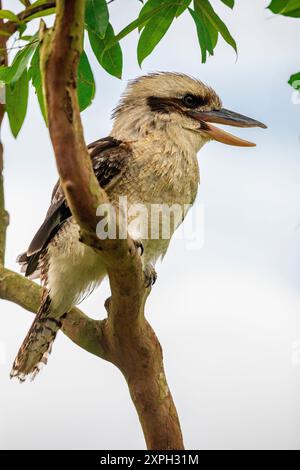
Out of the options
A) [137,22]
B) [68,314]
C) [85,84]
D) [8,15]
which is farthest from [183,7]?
[68,314]

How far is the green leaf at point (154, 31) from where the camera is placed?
7.54ft

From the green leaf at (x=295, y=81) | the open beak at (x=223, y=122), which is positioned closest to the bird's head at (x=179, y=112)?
the open beak at (x=223, y=122)

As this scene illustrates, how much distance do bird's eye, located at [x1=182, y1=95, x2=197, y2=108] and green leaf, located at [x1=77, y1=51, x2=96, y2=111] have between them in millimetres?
595

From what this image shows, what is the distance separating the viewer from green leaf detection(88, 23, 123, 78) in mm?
2383

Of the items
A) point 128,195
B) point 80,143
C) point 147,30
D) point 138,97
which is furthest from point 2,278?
point 80,143

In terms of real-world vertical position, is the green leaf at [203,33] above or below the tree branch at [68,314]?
above

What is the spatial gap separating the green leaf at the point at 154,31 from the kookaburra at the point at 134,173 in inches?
15.6

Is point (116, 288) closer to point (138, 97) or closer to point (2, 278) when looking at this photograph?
point (2, 278)

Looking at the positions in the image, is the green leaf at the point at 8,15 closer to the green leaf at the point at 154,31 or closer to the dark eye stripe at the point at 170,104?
the green leaf at the point at 154,31

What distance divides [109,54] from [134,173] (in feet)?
1.33

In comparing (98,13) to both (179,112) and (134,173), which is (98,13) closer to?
(134,173)

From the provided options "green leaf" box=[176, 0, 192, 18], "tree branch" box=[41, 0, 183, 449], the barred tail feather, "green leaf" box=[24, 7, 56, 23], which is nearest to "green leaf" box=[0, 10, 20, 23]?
"green leaf" box=[24, 7, 56, 23]

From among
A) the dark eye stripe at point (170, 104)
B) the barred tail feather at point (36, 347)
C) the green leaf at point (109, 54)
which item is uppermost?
the dark eye stripe at point (170, 104)

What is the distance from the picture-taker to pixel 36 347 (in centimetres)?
276
